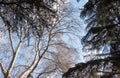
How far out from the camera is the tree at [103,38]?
35.4ft

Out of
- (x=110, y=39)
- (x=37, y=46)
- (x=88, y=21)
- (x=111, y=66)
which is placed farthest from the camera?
(x=37, y=46)

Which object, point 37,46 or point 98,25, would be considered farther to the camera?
point 37,46

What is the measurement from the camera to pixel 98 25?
41.1 feet

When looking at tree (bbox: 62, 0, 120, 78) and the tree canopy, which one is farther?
tree (bbox: 62, 0, 120, 78)

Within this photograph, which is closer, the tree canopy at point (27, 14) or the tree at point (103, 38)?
the tree canopy at point (27, 14)

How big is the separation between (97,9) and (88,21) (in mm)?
2223

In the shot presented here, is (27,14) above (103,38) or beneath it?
above

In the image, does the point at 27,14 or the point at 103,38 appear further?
the point at 103,38

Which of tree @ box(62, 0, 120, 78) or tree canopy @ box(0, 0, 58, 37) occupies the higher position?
tree canopy @ box(0, 0, 58, 37)

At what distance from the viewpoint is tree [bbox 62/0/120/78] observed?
1080cm

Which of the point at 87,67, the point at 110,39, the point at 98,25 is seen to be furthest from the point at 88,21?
the point at 87,67

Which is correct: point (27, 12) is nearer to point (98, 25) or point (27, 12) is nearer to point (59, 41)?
point (98, 25)

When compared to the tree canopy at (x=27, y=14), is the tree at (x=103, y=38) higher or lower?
lower

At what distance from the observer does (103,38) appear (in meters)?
11.8
